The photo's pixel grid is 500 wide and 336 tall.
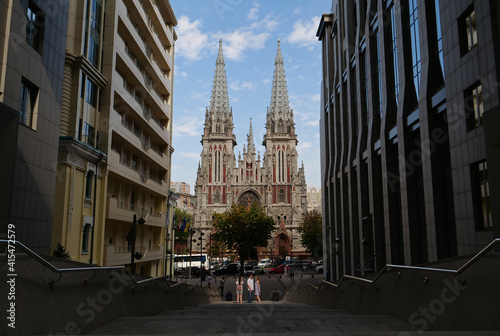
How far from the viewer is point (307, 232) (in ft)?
250

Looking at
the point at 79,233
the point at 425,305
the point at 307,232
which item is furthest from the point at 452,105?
the point at 307,232

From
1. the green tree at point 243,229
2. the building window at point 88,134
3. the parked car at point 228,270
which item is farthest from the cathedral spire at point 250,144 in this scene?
the building window at point 88,134

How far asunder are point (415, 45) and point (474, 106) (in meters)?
6.65

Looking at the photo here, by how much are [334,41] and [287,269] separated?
3634cm

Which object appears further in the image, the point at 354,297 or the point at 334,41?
the point at 334,41

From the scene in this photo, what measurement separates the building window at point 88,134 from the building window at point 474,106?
18.1m

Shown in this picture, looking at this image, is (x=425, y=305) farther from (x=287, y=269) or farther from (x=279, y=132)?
(x=279, y=132)

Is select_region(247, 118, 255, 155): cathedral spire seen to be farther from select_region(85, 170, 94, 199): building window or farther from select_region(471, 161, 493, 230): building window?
select_region(471, 161, 493, 230): building window

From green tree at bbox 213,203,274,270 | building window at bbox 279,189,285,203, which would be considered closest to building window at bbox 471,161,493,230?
green tree at bbox 213,203,274,270

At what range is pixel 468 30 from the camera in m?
14.1

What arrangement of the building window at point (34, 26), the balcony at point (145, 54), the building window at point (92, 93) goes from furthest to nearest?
the balcony at point (145, 54)
the building window at point (92, 93)
the building window at point (34, 26)

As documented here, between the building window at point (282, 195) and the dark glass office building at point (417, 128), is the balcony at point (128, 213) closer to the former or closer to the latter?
the dark glass office building at point (417, 128)

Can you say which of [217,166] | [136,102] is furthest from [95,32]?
[217,166]

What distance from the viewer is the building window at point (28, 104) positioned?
14.5m
